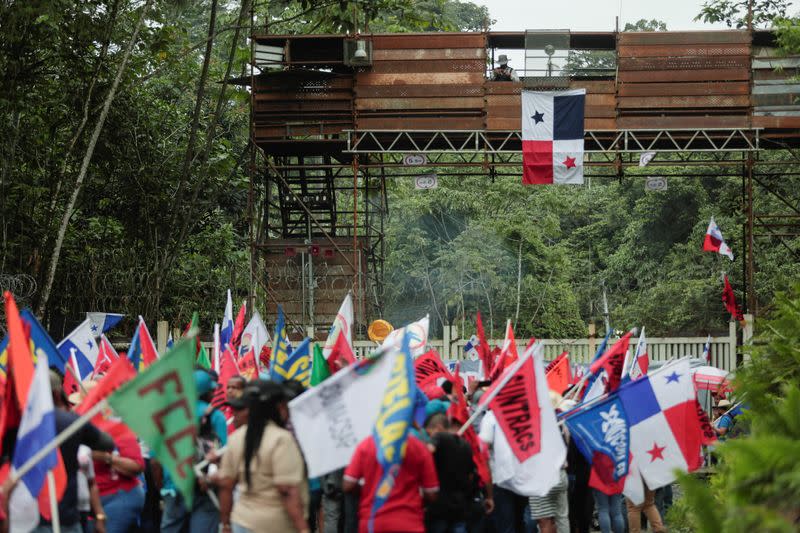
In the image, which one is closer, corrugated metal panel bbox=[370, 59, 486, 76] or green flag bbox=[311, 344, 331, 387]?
green flag bbox=[311, 344, 331, 387]

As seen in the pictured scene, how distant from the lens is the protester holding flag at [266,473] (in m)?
7.11

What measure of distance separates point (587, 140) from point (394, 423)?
20851mm

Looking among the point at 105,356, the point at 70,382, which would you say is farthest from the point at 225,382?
the point at 105,356

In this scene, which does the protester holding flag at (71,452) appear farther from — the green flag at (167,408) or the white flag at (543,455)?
the white flag at (543,455)

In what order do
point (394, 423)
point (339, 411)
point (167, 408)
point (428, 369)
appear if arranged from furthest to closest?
point (428, 369)
point (339, 411)
point (394, 423)
point (167, 408)

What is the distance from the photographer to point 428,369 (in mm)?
12891

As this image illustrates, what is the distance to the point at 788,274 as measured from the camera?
39812 mm

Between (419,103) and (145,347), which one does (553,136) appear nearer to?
(419,103)

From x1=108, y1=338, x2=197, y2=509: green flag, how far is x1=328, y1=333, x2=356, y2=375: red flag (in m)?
4.87

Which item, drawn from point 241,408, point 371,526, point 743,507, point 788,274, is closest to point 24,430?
point 241,408

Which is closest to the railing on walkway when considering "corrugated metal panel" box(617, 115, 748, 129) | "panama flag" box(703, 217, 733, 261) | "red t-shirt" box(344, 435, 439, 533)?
"panama flag" box(703, 217, 733, 261)

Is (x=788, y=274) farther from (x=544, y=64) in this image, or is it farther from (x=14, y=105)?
(x=14, y=105)

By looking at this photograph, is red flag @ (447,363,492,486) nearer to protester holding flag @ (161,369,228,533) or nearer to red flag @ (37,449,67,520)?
protester holding flag @ (161,369,228,533)

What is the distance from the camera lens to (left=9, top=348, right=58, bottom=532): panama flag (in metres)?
6.55
